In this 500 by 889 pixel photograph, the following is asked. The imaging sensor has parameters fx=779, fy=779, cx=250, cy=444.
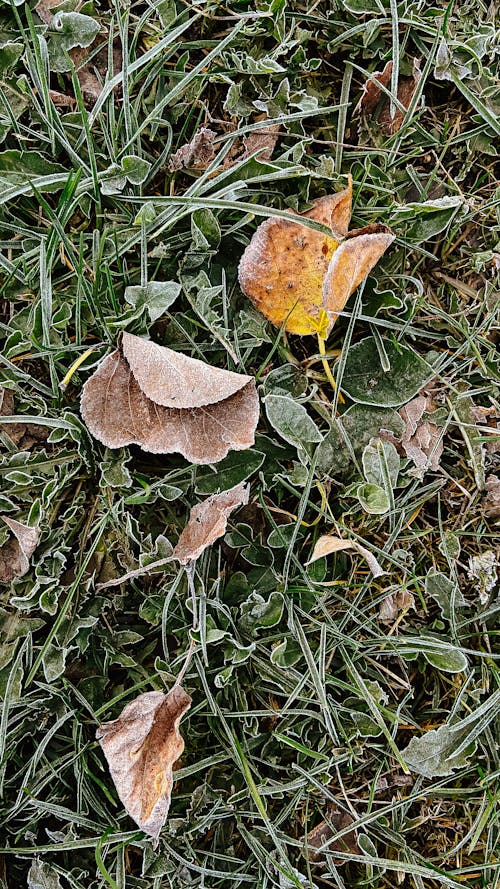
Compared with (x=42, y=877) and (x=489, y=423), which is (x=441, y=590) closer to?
(x=489, y=423)

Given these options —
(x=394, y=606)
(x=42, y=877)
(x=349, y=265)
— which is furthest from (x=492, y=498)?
(x=42, y=877)

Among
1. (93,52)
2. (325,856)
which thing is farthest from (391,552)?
(93,52)

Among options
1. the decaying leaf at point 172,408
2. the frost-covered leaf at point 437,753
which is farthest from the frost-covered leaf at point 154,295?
the frost-covered leaf at point 437,753

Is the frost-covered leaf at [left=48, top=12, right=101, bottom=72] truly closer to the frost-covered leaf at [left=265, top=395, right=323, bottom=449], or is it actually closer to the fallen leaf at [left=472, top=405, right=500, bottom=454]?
the frost-covered leaf at [left=265, top=395, right=323, bottom=449]

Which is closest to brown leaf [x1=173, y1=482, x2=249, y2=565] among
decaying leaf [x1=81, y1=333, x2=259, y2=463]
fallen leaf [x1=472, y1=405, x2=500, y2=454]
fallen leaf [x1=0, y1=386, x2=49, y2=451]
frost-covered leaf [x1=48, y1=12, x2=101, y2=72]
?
decaying leaf [x1=81, y1=333, x2=259, y2=463]

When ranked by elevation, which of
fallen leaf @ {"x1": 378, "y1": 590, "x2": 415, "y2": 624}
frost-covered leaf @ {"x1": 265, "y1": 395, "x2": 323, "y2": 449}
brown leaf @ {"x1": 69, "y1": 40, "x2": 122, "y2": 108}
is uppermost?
brown leaf @ {"x1": 69, "y1": 40, "x2": 122, "y2": 108}

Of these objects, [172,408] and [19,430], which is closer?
[172,408]
